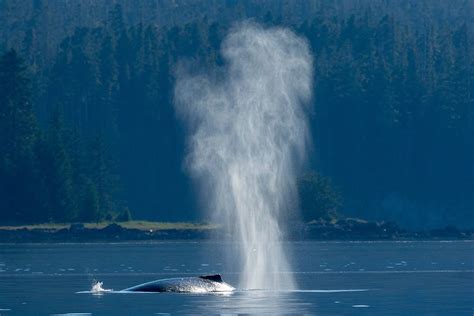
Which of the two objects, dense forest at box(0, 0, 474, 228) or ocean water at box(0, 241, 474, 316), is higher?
dense forest at box(0, 0, 474, 228)

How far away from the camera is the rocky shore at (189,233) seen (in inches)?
5389

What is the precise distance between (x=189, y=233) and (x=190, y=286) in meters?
85.7

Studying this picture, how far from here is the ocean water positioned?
44969 millimetres

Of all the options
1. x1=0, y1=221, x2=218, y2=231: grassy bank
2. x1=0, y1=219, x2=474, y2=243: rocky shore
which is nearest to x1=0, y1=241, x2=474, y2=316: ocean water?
x1=0, y1=219, x2=474, y2=243: rocky shore

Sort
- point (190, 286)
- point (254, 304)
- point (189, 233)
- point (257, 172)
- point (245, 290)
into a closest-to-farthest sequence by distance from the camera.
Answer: point (254, 304) < point (190, 286) < point (245, 290) < point (257, 172) < point (189, 233)

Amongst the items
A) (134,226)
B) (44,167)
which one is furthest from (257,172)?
(44,167)

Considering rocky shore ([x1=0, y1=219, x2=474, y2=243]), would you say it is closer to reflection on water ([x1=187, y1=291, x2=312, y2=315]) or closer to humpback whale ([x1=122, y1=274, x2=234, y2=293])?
humpback whale ([x1=122, y1=274, x2=234, y2=293])

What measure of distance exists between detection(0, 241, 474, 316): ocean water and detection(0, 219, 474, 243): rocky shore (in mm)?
39908

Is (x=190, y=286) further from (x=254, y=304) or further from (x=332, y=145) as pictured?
(x=332, y=145)

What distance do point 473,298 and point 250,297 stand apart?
7672 mm

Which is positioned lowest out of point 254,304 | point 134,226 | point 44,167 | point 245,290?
point 254,304

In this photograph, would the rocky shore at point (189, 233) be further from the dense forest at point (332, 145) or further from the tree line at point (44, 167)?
the dense forest at point (332, 145)

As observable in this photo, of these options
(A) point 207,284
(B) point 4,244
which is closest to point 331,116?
(B) point 4,244

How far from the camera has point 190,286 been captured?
53.3 meters
